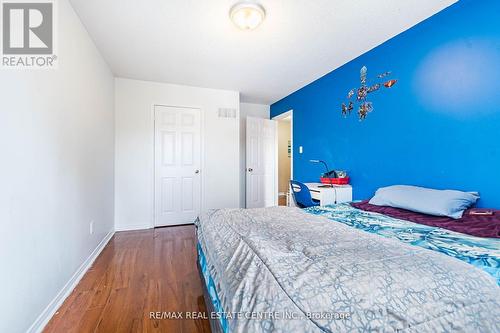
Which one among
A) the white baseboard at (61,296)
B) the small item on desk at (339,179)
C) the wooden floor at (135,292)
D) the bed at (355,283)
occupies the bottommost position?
the wooden floor at (135,292)

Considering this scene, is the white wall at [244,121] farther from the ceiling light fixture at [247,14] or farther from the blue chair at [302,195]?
the ceiling light fixture at [247,14]

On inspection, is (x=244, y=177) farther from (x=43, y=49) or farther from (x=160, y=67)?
(x=43, y=49)

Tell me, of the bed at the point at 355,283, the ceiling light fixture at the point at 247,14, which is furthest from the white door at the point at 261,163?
the bed at the point at 355,283

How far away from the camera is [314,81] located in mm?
3623

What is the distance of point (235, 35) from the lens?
2303 millimetres

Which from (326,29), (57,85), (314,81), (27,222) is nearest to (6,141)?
(27,222)

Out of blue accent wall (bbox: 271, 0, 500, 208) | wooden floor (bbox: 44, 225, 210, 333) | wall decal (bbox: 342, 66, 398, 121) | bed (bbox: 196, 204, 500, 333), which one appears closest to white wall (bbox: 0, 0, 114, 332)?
wooden floor (bbox: 44, 225, 210, 333)

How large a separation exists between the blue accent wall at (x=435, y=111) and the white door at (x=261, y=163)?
1.91 meters

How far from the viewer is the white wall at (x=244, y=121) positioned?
473 cm

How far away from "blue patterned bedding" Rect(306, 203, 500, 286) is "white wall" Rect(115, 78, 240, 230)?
2.53 metres

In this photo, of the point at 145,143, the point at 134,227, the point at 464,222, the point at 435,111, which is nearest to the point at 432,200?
the point at 464,222

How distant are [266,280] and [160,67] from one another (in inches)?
126

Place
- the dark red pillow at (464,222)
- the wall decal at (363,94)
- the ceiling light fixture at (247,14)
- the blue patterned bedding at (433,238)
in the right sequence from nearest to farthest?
the blue patterned bedding at (433,238)
the dark red pillow at (464,222)
the ceiling light fixture at (247,14)
the wall decal at (363,94)

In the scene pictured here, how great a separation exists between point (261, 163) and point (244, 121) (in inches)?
39.4
